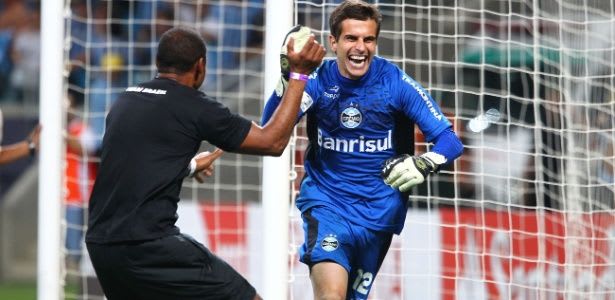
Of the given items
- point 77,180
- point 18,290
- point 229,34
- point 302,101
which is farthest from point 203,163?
point 18,290

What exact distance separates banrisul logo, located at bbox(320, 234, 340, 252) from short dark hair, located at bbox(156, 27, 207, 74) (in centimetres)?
134

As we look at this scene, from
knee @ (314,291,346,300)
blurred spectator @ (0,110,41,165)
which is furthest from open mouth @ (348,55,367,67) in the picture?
blurred spectator @ (0,110,41,165)

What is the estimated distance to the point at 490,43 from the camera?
1119cm

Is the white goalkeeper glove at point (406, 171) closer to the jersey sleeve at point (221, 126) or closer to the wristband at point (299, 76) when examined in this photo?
the wristband at point (299, 76)

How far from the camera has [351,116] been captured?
22.5 feet

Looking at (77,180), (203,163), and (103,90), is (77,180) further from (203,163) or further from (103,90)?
(203,163)

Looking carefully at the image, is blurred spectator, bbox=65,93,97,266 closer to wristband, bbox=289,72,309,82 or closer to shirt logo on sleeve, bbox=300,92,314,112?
shirt logo on sleeve, bbox=300,92,314,112

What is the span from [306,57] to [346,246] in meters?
1.34

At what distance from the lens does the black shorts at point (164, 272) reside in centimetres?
581

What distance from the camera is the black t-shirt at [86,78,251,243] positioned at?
583 centimetres

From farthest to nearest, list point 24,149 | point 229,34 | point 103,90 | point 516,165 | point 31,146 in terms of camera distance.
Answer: point 229,34
point 103,90
point 516,165
point 24,149
point 31,146

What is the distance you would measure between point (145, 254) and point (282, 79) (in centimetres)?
133

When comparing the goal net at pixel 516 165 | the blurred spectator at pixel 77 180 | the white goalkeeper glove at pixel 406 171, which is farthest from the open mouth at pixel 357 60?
the blurred spectator at pixel 77 180

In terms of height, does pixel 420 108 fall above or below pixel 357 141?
above
